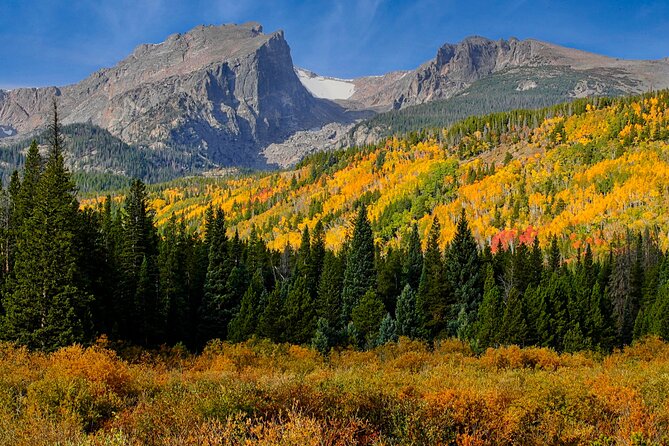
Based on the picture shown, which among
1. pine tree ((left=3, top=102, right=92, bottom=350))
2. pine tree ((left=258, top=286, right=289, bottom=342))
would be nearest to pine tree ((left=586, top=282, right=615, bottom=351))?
pine tree ((left=258, top=286, right=289, bottom=342))

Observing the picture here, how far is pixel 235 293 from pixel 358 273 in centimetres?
1668

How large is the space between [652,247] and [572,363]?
96.6m

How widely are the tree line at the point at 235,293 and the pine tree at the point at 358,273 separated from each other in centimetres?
15

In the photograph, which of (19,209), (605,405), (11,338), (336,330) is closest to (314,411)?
(605,405)

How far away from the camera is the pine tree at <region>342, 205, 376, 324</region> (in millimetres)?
69000

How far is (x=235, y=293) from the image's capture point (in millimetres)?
66000

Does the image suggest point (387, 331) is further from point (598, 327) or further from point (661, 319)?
point (661, 319)

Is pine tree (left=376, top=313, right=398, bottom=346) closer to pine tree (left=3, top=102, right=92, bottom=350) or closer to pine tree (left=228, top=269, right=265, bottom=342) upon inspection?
pine tree (left=228, top=269, right=265, bottom=342)

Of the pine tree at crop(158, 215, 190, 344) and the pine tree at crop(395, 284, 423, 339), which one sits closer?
the pine tree at crop(158, 215, 190, 344)

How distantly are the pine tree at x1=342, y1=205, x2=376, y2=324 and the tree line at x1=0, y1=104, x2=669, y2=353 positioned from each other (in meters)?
0.15

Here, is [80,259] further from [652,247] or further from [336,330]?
[652,247]

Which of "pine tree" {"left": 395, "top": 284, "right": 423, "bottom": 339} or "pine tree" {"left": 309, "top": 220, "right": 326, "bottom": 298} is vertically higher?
"pine tree" {"left": 309, "top": 220, "right": 326, "bottom": 298}

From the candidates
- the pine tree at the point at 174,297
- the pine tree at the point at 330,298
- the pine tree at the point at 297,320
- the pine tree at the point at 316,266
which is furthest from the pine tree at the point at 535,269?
the pine tree at the point at 174,297

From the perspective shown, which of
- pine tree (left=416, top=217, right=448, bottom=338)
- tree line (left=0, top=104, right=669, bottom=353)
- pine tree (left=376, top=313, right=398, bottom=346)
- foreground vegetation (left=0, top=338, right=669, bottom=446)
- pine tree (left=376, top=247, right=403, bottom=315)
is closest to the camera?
foreground vegetation (left=0, top=338, right=669, bottom=446)
